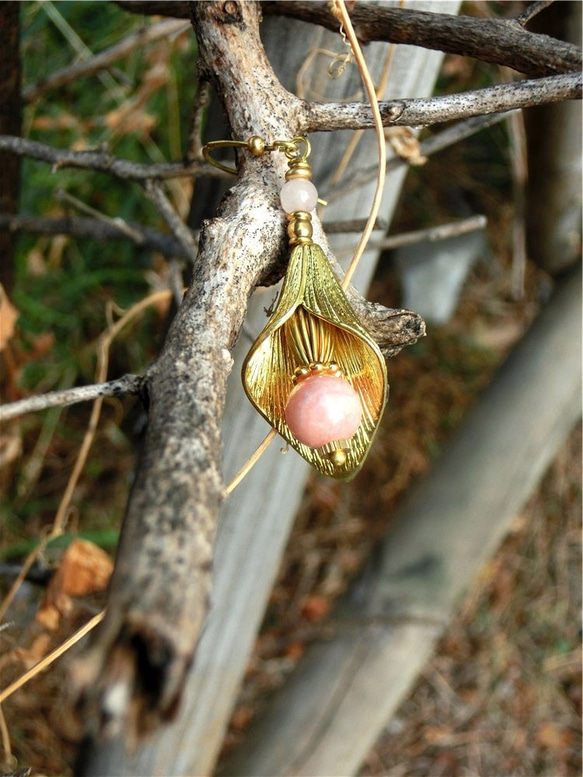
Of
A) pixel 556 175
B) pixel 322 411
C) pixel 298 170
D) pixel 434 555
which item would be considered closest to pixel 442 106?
pixel 298 170

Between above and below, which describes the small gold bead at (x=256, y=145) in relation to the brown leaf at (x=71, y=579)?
above

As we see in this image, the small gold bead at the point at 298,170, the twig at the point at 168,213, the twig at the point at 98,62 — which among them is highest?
the twig at the point at 98,62

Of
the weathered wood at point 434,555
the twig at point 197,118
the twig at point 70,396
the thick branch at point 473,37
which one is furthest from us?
the weathered wood at point 434,555

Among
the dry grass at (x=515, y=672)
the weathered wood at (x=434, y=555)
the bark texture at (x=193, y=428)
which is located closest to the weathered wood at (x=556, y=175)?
the weathered wood at (x=434, y=555)

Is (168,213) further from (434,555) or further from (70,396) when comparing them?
(434,555)

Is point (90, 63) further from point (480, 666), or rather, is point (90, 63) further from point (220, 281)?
point (480, 666)

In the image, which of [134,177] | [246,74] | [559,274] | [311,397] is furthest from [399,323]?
[559,274]

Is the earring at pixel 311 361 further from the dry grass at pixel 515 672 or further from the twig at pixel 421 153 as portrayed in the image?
the dry grass at pixel 515 672
